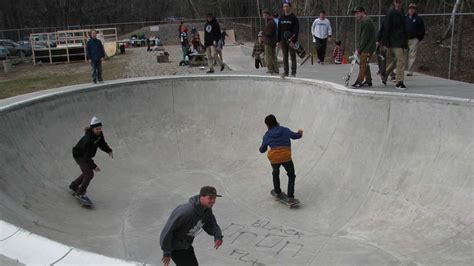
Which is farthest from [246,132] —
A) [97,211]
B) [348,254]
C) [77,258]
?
[77,258]

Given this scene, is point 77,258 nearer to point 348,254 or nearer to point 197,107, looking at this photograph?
point 348,254

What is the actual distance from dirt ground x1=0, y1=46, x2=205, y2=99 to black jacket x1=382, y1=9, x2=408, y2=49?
31.5 ft

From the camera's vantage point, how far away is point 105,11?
62969 millimetres

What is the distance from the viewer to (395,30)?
9219 mm

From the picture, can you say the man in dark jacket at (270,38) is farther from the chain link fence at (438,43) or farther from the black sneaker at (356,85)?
the chain link fence at (438,43)

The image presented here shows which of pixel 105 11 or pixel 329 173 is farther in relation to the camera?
pixel 105 11

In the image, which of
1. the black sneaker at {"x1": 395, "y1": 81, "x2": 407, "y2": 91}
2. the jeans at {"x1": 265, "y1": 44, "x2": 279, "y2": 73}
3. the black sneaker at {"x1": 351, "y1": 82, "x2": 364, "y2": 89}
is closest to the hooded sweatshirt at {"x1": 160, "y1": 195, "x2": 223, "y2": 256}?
the black sneaker at {"x1": 351, "y1": 82, "x2": 364, "y2": 89}

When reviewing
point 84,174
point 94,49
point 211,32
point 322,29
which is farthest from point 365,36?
point 94,49

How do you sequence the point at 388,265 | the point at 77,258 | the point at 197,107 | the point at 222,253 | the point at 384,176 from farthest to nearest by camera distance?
the point at 197,107 < the point at 384,176 < the point at 222,253 < the point at 388,265 < the point at 77,258

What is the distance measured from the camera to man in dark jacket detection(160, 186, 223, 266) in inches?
162

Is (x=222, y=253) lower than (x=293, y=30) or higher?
lower

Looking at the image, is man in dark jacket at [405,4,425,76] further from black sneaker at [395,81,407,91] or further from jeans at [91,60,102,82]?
jeans at [91,60,102,82]

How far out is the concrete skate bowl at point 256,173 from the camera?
21.2ft

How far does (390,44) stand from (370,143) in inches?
98.8
